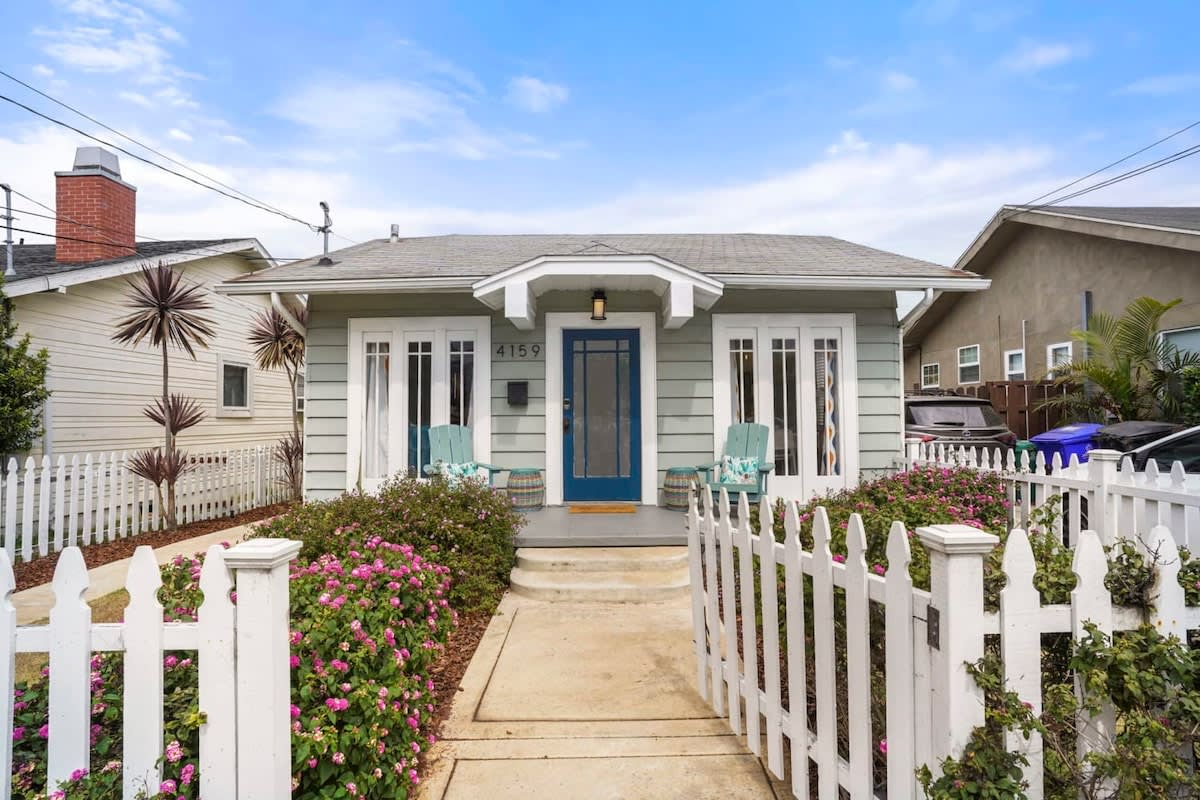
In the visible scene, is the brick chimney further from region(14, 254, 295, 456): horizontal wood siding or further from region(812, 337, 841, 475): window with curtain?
region(812, 337, 841, 475): window with curtain

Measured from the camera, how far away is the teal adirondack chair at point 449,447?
5693mm

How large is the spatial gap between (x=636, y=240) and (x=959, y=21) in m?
5.82

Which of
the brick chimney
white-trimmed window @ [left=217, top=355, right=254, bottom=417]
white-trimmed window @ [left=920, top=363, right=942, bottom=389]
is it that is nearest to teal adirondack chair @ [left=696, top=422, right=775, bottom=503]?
white-trimmed window @ [left=217, top=355, right=254, bottom=417]

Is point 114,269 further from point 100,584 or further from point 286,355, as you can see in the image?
point 100,584

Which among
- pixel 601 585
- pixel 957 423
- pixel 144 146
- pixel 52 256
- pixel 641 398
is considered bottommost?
pixel 601 585

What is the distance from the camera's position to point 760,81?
9.45 meters

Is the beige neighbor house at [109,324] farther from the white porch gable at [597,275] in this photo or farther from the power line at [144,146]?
the white porch gable at [597,275]

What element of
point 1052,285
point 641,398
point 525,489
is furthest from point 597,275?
point 1052,285

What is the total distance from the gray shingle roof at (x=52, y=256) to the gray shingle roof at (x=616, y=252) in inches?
145

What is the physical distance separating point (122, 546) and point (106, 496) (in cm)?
177

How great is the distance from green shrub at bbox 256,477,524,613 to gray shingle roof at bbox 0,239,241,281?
605 centimetres

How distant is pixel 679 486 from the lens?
576 centimetres

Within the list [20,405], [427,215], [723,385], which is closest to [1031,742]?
[723,385]

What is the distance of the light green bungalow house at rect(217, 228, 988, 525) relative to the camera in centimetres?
604
